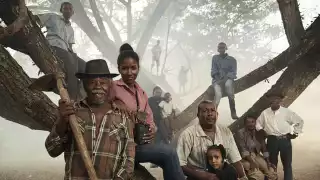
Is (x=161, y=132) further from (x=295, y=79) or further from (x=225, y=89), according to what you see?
(x=295, y=79)

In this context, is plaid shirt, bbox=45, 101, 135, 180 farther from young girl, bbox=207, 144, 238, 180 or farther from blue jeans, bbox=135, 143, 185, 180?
young girl, bbox=207, 144, 238, 180

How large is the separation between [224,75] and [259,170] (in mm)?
2767

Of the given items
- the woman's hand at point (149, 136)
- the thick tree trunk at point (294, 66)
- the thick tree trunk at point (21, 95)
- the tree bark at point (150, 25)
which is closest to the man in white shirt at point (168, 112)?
the thick tree trunk at point (294, 66)

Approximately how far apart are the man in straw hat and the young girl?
133cm

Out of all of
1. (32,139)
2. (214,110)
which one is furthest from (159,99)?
(32,139)

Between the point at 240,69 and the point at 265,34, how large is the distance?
12535 mm

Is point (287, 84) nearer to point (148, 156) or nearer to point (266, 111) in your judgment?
point (266, 111)

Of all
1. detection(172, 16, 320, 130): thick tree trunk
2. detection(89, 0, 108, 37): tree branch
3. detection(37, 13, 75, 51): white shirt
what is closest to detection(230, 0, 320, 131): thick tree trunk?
detection(172, 16, 320, 130): thick tree trunk

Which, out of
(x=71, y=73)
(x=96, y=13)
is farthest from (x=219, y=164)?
(x=96, y=13)

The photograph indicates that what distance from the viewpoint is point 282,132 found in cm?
577

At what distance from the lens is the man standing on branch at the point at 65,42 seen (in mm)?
5355

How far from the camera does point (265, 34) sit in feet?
107

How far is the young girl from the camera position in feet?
11.6

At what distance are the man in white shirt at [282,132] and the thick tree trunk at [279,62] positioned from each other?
1.11 metres
